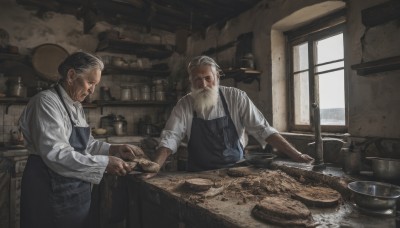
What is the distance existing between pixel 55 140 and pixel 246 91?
3.82 meters

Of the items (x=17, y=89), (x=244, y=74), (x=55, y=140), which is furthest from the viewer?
(x=17, y=89)

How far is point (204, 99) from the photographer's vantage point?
9.65ft

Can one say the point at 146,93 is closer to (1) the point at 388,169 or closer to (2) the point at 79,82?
(2) the point at 79,82

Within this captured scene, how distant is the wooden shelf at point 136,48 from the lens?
19.1 ft

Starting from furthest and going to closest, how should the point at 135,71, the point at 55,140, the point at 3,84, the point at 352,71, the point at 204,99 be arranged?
1. the point at 135,71
2. the point at 3,84
3. the point at 352,71
4. the point at 204,99
5. the point at 55,140

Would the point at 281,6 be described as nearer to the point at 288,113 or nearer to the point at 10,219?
the point at 288,113

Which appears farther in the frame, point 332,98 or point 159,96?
point 159,96

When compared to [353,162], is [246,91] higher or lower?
higher

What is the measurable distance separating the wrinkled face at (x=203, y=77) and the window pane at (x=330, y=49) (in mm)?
2058

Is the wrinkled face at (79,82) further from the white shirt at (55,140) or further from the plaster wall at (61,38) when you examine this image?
the plaster wall at (61,38)

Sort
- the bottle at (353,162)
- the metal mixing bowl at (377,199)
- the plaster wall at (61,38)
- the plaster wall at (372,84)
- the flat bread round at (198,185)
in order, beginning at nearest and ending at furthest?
the metal mixing bowl at (377,199)
the flat bread round at (198,185)
the bottle at (353,162)
the plaster wall at (372,84)
the plaster wall at (61,38)

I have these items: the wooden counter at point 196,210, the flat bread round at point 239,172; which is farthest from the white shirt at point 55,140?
the flat bread round at point 239,172

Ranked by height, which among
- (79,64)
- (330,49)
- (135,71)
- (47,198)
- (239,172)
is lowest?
(47,198)

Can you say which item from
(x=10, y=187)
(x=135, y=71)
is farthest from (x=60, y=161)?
(x=135, y=71)
